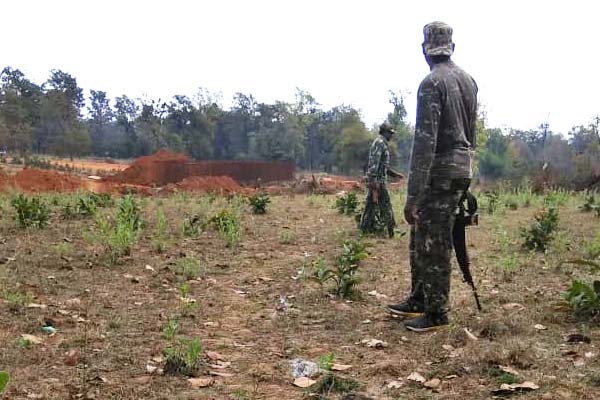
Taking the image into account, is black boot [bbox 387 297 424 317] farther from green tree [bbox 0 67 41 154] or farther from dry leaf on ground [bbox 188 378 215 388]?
green tree [bbox 0 67 41 154]

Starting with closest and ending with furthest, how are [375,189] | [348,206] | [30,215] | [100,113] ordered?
1. [30,215]
2. [375,189]
3. [348,206]
4. [100,113]

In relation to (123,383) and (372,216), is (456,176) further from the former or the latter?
(372,216)

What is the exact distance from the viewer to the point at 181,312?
511cm

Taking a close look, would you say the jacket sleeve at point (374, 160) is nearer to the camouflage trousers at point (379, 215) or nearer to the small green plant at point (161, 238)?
the camouflage trousers at point (379, 215)

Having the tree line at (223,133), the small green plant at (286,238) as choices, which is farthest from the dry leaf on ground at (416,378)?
the tree line at (223,133)

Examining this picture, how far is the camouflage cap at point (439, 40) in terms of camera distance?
15.0 ft

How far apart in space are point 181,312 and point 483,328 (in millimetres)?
2493

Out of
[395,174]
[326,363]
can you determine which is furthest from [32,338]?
[395,174]

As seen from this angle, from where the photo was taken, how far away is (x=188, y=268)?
21.6 feet

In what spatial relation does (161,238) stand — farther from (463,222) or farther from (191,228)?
(463,222)

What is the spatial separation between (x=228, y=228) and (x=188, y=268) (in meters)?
2.52

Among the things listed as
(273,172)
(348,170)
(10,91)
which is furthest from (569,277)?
(10,91)

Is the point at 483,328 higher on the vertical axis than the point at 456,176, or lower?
lower

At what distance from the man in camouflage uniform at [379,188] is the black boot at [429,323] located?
4740mm
